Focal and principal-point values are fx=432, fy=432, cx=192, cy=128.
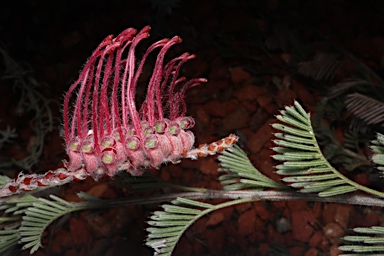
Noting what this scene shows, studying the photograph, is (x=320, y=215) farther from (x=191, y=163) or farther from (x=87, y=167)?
(x=87, y=167)

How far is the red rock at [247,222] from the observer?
1126 mm

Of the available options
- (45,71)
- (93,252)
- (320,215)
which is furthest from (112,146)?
(45,71)

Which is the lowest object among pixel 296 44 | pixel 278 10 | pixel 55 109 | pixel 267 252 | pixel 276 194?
pixel 267 252

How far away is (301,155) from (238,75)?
1023mm

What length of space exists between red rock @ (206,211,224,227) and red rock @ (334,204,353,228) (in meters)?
0.30

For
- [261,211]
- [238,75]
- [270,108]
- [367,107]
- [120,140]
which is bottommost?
[261,211]

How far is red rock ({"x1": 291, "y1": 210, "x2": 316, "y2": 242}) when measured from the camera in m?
1.11

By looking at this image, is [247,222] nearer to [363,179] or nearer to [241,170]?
[363,179]

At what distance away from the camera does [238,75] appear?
1.44m

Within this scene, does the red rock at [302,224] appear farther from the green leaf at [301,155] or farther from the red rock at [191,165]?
the green leaf at [301,155]

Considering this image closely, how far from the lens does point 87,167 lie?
0.40m

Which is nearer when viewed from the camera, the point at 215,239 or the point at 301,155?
the point at 301,155

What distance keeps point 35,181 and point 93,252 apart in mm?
675

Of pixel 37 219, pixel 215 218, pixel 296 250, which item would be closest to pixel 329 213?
pixel 296 250
